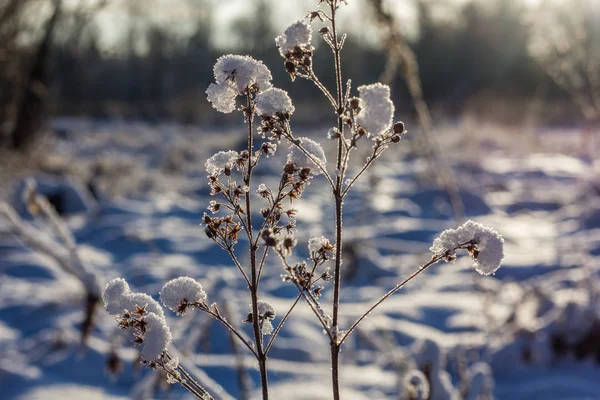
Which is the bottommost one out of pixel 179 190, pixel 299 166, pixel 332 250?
pixel 332 250

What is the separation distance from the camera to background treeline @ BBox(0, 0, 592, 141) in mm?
18031

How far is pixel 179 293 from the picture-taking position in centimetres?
118

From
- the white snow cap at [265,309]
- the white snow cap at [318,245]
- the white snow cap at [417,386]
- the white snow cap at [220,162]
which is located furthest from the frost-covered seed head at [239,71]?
the white snow cap at [417,386]

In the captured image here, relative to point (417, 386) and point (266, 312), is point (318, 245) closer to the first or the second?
point (266, 312)

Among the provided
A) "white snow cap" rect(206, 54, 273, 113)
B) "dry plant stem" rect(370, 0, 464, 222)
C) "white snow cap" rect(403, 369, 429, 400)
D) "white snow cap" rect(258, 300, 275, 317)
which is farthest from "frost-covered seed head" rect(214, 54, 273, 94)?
"dry plant stem" rect(370, 0, 464, 222)

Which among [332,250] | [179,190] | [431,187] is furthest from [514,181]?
[332,250]

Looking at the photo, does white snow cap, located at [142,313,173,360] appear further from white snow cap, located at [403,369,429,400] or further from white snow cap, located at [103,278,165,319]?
white snow cap, located at [403,369,429,400]

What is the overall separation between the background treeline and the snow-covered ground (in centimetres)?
470

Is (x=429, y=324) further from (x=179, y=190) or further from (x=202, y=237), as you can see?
(x=179, y=190)

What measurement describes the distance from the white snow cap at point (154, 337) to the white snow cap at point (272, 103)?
49cm

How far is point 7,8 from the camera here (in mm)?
8586

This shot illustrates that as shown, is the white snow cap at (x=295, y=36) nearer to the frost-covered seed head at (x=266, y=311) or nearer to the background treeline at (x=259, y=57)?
the frost-covered seed head at (x=266, y=311)

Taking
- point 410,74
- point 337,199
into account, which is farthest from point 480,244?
point 410,74

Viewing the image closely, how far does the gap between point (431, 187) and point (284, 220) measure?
16.7 ft
